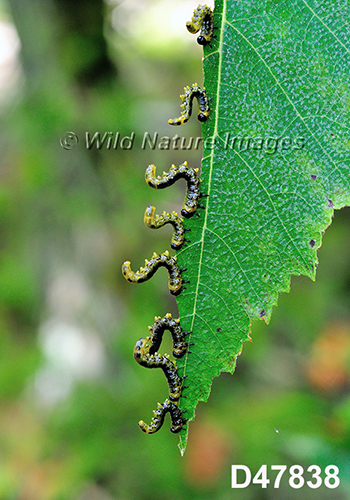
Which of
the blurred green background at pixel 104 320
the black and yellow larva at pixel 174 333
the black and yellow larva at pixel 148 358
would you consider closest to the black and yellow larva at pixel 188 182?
the black and yellow larva at pixel 174 333

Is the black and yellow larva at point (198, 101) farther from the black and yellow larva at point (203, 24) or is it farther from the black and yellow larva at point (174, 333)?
the black and yellow larva at point (174, 333)

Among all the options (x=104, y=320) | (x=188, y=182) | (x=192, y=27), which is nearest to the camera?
(x=192, y=27)

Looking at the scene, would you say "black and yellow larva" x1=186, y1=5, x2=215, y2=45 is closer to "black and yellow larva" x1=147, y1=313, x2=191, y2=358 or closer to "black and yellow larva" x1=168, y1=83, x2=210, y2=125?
"black and yellow larva" x1=168, y1=83, x2=210, y2=125

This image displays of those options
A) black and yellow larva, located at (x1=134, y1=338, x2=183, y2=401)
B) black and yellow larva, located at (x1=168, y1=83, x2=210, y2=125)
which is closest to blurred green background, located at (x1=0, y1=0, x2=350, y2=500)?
black and yellow larva, located at (x1=134, y1=338, x2=183, y2=401)

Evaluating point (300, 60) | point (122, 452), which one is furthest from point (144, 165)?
point (300, 60)

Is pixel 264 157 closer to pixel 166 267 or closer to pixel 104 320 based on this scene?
pixel 166 267

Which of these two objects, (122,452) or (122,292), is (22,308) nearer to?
(122,292)

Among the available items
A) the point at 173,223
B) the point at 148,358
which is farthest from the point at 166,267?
the point at 148,358

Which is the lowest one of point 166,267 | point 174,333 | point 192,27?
point 174,333
